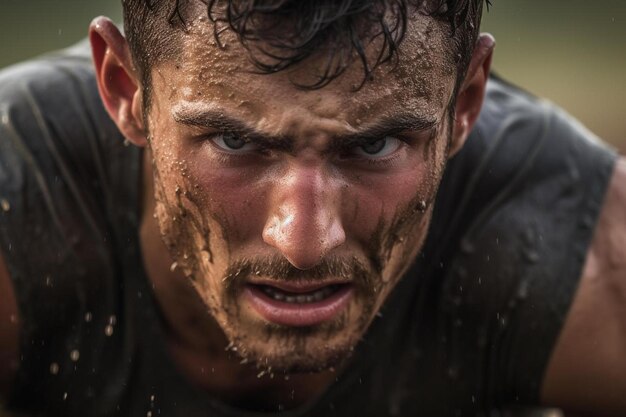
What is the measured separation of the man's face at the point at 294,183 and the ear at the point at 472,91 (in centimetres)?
13

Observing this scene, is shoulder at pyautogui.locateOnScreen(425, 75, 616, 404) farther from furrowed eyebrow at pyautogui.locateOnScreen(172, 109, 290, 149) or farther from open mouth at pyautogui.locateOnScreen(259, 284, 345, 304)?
furrowed eyebrow at pyautogui.locateOnScreen(172, 109, 290, 149)

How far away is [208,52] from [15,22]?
8.70m

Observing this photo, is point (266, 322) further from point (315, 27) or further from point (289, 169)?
point (315, 27)

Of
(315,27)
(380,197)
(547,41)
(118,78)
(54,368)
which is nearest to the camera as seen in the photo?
(315,27)

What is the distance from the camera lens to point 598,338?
2.39 metres

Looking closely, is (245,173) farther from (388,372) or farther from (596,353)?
(596,353)

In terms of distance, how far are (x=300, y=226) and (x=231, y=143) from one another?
7.5 inches

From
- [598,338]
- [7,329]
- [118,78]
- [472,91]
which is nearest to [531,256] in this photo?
[598,338]

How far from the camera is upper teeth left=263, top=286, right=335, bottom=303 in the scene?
1887mm

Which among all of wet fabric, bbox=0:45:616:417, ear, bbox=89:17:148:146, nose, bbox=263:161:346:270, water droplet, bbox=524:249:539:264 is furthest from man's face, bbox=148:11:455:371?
water droplet, bbox=524:249:539:264

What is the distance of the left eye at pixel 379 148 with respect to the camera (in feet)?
5.88

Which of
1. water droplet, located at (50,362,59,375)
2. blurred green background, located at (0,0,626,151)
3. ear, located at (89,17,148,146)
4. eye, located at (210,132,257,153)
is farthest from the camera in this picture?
blurred green background, located at (0,0,626,151)

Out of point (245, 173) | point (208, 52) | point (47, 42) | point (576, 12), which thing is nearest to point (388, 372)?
point (245, 173)

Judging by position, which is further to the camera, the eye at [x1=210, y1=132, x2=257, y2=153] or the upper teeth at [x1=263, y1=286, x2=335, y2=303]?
the upper teeth at [x1=263, y1=286, x2=335, y2=303]
